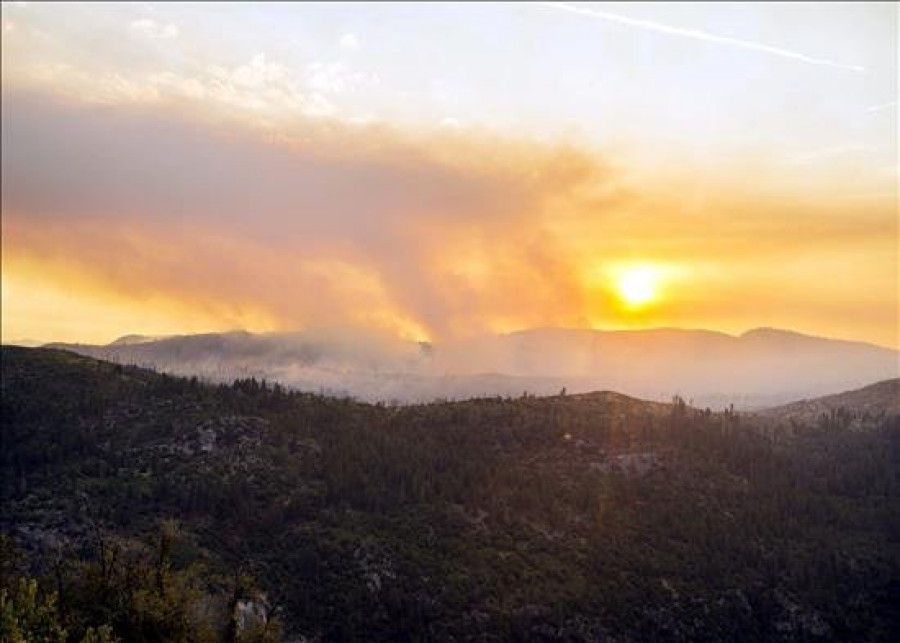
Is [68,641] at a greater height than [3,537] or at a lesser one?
lesser

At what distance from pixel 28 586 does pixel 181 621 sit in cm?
1340

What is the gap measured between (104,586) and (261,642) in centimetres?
1508

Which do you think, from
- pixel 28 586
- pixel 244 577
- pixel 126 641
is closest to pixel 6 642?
pixel 28 586

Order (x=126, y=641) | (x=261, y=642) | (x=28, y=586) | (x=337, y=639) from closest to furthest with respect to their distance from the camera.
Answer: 1. (x=28, y=586)
2. (x=126, y=641)
3. (x=261, y=642)
4. (x=337, y=639)

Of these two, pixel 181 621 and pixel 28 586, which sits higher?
pixel 28 586

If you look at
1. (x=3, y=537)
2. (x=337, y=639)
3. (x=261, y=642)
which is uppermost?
(x=3, y=537)

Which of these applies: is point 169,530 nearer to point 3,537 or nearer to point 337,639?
point 3,537

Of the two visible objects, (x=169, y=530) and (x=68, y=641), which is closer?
(x=68, y=641)

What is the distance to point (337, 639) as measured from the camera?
199 m

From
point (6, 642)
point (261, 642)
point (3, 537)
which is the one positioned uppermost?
point (3, 537)

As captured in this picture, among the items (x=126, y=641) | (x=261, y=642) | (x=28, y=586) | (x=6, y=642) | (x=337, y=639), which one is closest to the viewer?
(x=6, y=642)

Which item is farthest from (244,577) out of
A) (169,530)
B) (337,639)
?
(337,639)

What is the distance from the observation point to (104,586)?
222 ft

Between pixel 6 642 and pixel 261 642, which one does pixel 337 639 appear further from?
pixel 6 642
